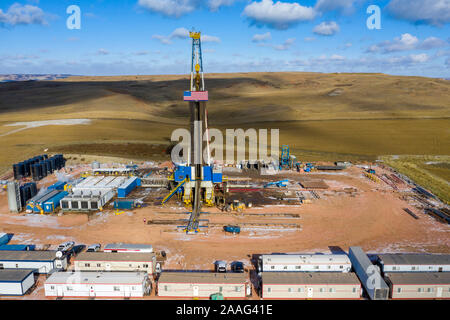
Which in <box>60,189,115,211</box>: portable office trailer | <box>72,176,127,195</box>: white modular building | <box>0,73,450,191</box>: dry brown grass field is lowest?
<box>60,189,115,211</box>: portable office trailer

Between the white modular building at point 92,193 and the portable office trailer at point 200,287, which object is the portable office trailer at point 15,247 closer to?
the white modular building at point 92,193

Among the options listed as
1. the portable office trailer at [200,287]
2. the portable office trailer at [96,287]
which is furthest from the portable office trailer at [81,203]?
the portable office trailer at [200,287]

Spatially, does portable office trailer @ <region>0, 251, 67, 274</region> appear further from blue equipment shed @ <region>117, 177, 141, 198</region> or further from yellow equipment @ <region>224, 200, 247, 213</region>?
yellow equipment @ <region>224, 200, 247, 213</region>

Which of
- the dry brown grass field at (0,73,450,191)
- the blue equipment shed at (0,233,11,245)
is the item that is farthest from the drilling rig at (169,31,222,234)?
the dry brown grass field at (0,73,450,191)

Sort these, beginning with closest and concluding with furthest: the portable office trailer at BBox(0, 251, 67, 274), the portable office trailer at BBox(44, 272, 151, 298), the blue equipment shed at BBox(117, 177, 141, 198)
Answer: the portable office trailer at BBox(44, 272, 151, 298) < the portable office trailer at BBox(0, 251, 67, 274) < the blue equipment shed at BBox(117, 177, 141, 198)

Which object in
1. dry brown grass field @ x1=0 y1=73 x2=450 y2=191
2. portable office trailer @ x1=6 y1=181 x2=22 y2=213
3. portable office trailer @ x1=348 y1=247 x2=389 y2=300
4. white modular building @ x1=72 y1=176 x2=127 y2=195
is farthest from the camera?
dry brown grass field @ x1=0 y1=73 x2=450 y2=191

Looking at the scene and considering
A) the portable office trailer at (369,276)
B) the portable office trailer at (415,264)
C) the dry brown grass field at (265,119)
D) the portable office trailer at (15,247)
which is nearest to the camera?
the portable office trailer at (369,276)

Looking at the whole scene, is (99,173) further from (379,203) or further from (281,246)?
(379,203)
